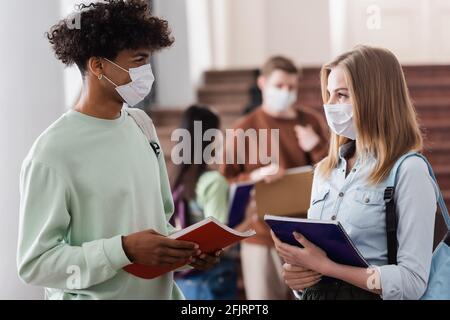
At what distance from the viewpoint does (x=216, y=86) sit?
24.1 feet

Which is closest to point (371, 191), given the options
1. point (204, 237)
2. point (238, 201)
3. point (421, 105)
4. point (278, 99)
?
point (204, 237)

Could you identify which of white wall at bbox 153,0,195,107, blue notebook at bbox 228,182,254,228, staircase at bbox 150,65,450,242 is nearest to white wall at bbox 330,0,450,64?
staircase at bbox 150,65,450,242

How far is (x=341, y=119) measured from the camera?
5.90ft

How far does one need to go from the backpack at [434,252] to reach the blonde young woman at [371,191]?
0.05 feet

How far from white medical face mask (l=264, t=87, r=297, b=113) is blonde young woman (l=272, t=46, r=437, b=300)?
1.82m

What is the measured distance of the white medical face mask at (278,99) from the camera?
12.0 ft

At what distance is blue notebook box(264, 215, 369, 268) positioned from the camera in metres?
1.63

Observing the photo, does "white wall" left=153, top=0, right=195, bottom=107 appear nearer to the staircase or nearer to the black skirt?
the staircase

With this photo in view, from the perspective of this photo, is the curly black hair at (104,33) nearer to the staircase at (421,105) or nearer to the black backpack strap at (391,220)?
the black backpack strap at (391,220)

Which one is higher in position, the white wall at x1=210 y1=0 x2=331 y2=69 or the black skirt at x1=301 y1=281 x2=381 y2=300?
the white wall at x1=210 y1=0 x2=331 y2=69

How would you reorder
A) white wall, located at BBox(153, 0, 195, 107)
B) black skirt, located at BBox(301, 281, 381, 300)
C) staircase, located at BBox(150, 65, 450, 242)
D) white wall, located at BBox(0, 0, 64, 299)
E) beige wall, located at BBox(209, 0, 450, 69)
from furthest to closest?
beige wall, located at BBox(209, 0, 450, 69) < white wall, located at BBox(153, 0, 195, 107) < staircase, located at BBox(150, 65, 450, 242) < white wall, located at BBox(0, 0, 64, 299) < black skirt, located at BBox(301, 281, 381, 300)

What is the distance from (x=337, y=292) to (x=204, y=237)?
0.33 meters

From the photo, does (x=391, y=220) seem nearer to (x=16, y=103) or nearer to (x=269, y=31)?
(x=16, y=103)
